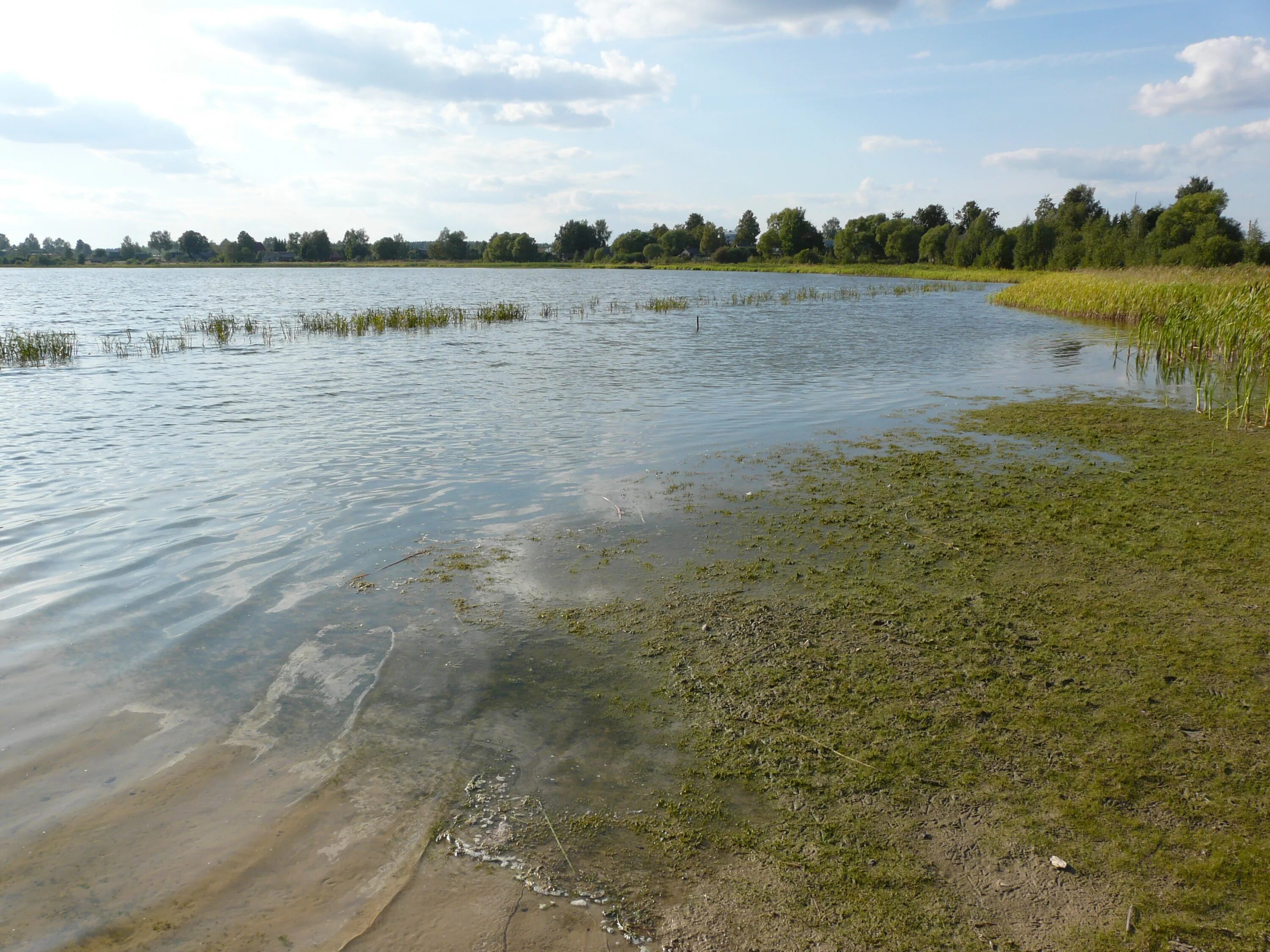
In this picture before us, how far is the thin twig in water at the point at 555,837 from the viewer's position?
3.61 meters

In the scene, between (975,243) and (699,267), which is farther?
(699,267)

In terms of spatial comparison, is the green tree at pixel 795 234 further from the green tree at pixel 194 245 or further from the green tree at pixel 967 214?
the green tree at pixel 194 245

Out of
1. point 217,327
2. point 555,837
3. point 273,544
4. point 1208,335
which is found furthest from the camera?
point 217,327

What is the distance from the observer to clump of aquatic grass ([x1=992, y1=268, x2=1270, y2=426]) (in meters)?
14.1

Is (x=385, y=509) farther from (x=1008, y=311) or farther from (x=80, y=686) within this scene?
(x=1008, y=311)

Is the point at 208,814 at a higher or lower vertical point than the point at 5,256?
lower

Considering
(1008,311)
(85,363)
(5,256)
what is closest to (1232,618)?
(85,363)

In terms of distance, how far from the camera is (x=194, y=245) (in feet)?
550

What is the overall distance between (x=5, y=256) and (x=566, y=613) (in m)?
234

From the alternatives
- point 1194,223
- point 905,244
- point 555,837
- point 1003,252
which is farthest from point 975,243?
point 555,837

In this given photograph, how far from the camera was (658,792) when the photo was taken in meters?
4.14

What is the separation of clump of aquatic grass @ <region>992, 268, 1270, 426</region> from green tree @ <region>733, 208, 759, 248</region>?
479 feet

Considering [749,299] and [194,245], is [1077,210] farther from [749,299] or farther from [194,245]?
[194,245]

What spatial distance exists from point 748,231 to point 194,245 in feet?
411
